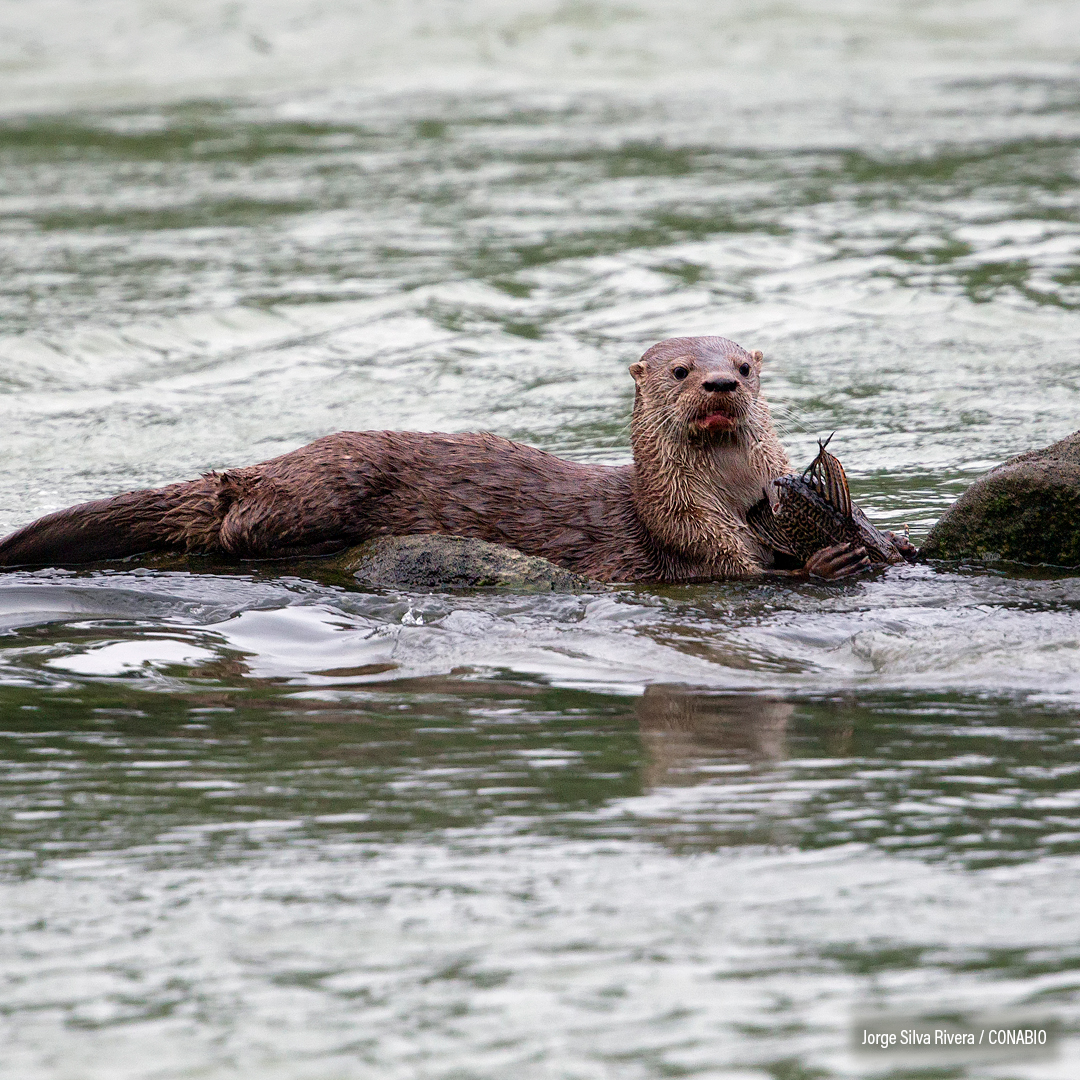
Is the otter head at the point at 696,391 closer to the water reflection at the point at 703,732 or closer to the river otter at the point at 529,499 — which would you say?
the river otter at the point at 529,499

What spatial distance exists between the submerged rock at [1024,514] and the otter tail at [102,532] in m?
2.73

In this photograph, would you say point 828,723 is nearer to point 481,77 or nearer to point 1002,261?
point 1002,261

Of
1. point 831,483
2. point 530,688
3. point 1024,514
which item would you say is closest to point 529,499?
point 831,483

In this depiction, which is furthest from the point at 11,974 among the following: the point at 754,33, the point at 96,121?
the point at 754,33

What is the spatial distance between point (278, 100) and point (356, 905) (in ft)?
47.5

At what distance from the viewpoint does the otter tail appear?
19.9 ft

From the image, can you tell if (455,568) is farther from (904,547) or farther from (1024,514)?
(1024,514)

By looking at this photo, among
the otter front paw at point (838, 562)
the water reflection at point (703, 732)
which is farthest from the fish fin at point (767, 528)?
the water reflection at point (703, 732)

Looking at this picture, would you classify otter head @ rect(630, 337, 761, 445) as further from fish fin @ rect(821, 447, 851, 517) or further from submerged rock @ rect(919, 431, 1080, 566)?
submerged rock @ rect(919, 431, 1080, 566)

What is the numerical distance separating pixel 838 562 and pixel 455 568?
127 centimetres

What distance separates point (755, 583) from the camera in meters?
5.73

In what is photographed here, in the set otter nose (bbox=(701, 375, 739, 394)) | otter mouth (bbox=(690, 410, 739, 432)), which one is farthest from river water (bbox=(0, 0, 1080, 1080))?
otter nose (bbox=(701, 375, 739, 394))

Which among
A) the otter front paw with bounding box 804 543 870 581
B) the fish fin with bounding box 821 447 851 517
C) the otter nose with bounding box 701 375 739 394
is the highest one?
the otter nose with bounding box 701 375 739 394

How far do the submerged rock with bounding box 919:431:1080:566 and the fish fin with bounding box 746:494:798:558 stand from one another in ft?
1.71
